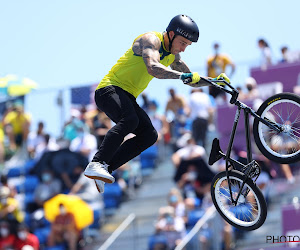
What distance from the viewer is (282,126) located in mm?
10102

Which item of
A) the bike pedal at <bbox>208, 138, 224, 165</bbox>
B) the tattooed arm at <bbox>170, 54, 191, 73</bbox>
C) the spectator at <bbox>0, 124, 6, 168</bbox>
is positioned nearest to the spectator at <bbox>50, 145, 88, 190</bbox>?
the spectator at <bbox>0, 124, 6, 168</bbox>

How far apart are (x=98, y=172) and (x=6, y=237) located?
7.32 meters

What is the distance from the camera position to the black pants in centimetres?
1021

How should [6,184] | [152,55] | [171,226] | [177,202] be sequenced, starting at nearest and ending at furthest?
[152,55]
[171,226]
[177,202]
[6,184]

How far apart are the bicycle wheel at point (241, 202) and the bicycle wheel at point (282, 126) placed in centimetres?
49

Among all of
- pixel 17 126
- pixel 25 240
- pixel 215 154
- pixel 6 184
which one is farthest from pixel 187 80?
pixel 17 126

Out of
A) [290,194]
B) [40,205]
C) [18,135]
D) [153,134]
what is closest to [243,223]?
[153,134]

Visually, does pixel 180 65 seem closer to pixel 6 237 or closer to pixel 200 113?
pixel 200 113

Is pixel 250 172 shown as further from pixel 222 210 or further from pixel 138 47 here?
pixel 138 47

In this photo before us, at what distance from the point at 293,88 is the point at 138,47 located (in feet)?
23.5

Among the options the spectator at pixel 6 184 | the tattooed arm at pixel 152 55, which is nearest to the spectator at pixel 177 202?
the spectator at pixel 6 184

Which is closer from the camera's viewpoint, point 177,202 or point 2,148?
point 177,202

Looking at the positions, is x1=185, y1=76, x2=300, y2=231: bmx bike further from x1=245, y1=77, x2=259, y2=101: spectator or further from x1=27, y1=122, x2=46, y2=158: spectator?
x1=27, y1=122, x2=46, y2=158: spectator

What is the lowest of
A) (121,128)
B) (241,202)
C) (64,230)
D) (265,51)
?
(64,230)
